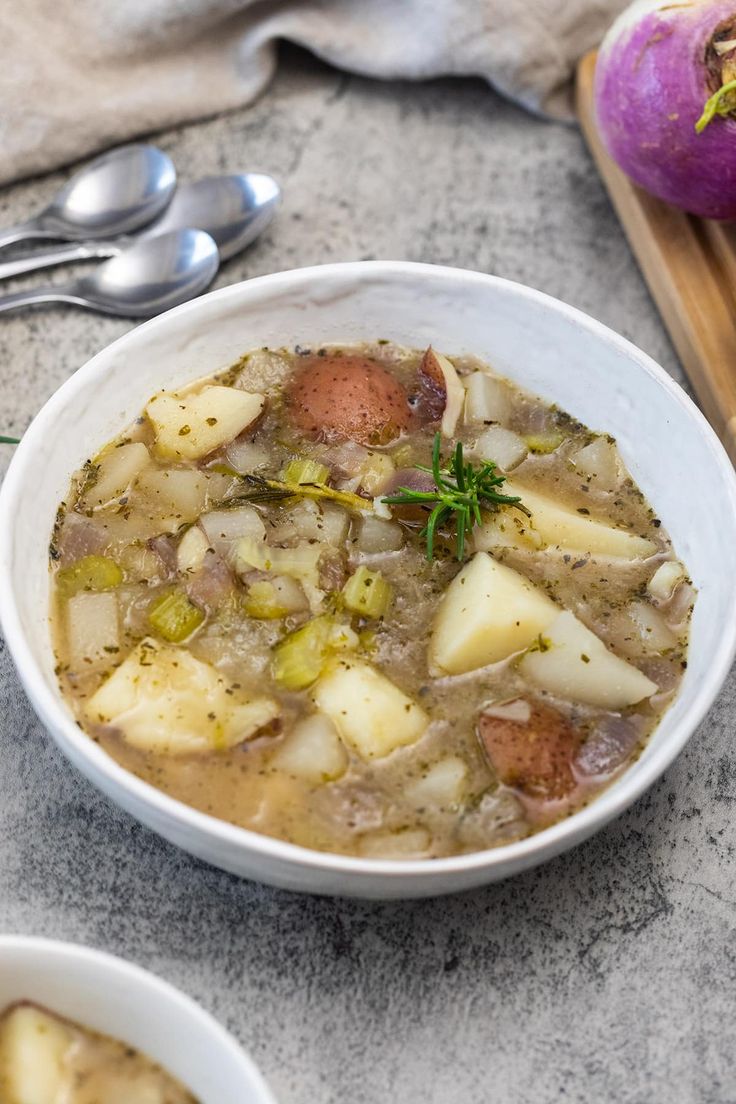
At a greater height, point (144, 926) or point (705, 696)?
point (705, 696)

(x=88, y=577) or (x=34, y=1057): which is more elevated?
(x=88, y=577)

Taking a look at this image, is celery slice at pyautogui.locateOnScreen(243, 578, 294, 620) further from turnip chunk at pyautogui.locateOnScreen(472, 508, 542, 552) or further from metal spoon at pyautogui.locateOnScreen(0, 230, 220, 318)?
metal spoon at pyautogui.locateOnScreen(0, 230, 220, 318)

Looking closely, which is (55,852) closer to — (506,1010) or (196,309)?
(506,1010)

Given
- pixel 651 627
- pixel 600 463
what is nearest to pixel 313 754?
pixel 651 627

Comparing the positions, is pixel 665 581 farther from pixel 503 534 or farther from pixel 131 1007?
pixel 131 1007

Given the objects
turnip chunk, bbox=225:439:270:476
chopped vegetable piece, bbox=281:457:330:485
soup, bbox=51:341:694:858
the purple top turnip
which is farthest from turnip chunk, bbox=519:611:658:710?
the purple top turnip

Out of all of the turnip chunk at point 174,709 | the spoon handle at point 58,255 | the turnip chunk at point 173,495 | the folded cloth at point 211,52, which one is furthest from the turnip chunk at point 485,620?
the folded cloth at point 211,52

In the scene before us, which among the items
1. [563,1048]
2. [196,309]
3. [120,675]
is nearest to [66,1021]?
[120,675]
